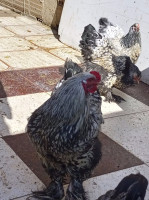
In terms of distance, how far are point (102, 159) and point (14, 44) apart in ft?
13.5

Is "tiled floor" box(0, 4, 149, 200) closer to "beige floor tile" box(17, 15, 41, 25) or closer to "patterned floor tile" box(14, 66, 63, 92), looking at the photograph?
"patterned floor tile" box(14, 66, 63, 92)

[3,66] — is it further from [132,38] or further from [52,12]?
[52,12]

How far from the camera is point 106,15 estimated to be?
7391 mm

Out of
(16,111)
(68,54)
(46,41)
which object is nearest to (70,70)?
(16,111)

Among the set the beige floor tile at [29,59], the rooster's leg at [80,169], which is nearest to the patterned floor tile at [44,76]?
the beige floor tile at [29,59]

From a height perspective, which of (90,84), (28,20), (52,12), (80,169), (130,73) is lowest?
(28,20)

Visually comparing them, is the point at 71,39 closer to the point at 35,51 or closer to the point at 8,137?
the point at 35,51

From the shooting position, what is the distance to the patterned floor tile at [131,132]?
181 inches

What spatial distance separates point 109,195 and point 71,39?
18.8 ft

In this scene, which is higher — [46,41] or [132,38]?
[132,38]

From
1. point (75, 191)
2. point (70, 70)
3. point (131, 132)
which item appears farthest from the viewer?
point (131, 132)

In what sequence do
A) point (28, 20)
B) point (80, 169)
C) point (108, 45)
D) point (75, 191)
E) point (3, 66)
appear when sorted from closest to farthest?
point (80, 169) → point (75, 191) → point (108, 45) → point (3, 66) → point (28, 20)

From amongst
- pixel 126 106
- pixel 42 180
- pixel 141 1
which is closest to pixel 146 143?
pixel 126 106

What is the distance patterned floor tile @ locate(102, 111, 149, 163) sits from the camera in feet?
15.0
